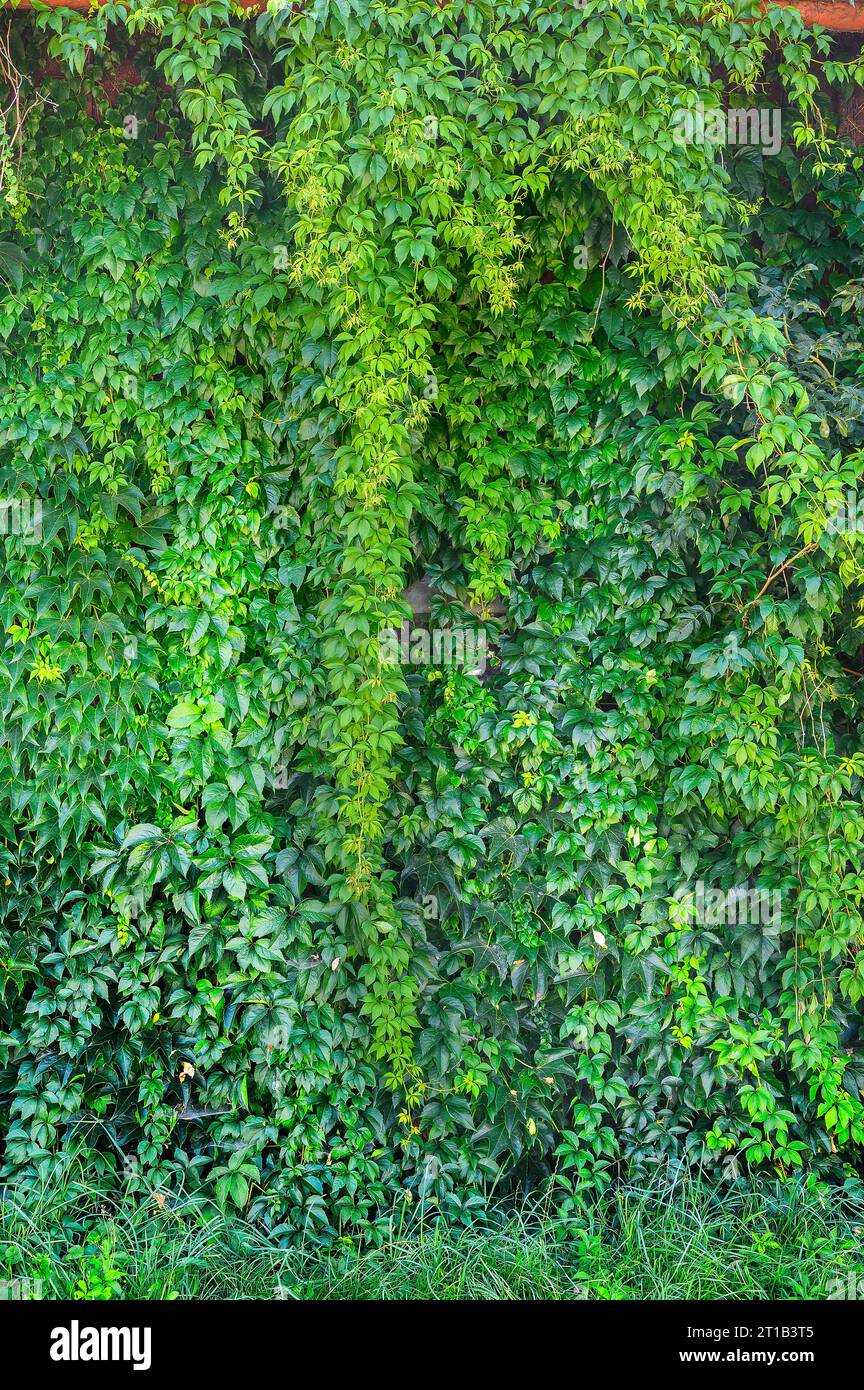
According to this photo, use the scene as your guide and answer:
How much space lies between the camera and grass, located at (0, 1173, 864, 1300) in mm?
2986

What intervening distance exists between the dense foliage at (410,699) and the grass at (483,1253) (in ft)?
0.46

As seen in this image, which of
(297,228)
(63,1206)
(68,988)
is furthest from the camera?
(68,988)

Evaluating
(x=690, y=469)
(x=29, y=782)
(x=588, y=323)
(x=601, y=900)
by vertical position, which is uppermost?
(x=588, y=323)

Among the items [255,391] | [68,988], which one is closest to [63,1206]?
[68,988]

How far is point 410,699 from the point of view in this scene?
3443 millimetres

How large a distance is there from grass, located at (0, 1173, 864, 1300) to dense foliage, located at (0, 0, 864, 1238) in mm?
141

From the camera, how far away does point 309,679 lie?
10.9 ft

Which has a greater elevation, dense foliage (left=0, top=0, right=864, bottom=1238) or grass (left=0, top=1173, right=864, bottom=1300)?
dense foliage (left=0, top=0, right=864, bottom=1238)

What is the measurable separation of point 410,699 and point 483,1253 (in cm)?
176

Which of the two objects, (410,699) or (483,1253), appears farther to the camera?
(410,699)

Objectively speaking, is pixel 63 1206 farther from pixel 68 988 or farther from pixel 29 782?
pixel 29 782

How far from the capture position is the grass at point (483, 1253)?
2.99m

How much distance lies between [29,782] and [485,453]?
1.91 metres

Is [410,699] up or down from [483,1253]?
up
